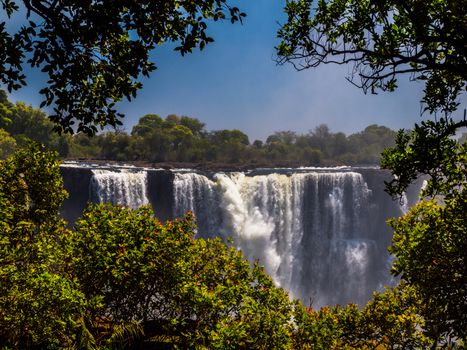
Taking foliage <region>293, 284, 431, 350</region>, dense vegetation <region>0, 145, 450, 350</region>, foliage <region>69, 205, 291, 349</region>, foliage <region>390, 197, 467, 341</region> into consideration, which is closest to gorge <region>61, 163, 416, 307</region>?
foliage <region>293, 284, 431, 350</region>

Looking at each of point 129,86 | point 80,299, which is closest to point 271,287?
point 80,299

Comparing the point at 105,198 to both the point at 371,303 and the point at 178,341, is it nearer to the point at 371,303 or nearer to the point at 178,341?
the point at 178,341

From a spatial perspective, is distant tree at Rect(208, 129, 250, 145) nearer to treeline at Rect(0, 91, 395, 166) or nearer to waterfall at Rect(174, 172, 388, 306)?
treeline at Rect(0, 91, 395, 166)

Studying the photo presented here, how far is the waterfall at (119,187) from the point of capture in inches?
1419

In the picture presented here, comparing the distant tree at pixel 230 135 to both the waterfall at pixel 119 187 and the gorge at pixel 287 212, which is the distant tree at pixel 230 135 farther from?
the waterfall at pixel 119 187

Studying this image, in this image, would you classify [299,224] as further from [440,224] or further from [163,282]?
[440,224]

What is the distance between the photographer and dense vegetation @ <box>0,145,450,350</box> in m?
8.66

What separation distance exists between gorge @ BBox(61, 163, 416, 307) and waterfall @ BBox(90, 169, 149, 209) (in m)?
0.09

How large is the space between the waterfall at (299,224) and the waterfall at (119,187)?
3507 millimetres

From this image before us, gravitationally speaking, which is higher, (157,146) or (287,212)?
(157,146)

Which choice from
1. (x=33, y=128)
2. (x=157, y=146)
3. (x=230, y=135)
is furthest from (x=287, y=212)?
(x=230, y=135)

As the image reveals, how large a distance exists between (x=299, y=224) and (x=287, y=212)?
2219 mm

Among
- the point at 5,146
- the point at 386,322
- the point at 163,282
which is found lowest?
the point at 386,322

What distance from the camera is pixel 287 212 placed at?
44188 mm
